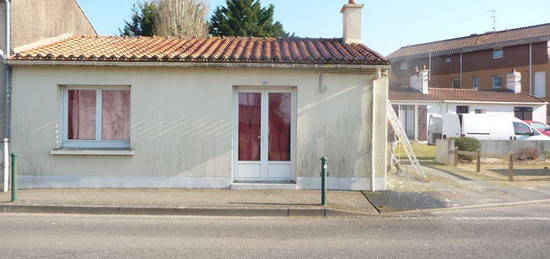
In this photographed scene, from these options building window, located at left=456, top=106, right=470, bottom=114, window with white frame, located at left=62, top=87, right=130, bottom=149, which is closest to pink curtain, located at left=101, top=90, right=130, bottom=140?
window with white frame, located at left=62, top=87, right=130, bottom=149

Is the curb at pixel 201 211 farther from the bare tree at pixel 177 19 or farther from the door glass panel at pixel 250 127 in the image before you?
the bare tree at pixel 177 19

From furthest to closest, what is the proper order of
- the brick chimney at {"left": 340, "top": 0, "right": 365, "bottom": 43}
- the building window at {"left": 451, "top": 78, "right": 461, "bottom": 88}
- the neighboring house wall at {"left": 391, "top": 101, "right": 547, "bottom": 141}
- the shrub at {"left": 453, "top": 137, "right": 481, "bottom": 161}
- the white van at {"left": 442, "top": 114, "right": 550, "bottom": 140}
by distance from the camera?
1. the building window at {"left": 451, "top": 78, "right": 461, "bottom": 88}
2. the neighboring house wall at {"left": 391, "top": 101, "right": 547, "bottom": 141}
3. the white van at {"left": 442, "top": 114, "right": 550, "bottom": 140}
4. the shrub at {"left": 453, "top": 137, "right": 481, "bottom": 161}
5. the brick chimney at {"left": 340, "top": 0, "right": 365, "bottom": 43}

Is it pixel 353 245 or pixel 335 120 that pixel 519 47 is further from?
pixel 353 245

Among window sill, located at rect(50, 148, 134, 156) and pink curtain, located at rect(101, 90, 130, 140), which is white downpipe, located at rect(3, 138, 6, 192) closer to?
window sill, located at rect(50, 148, 134, 156)

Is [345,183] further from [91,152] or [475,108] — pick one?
[475,108]

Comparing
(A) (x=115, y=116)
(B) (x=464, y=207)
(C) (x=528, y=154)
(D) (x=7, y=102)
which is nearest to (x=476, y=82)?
(C) (x=528, y=154)

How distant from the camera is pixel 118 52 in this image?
1018 cm

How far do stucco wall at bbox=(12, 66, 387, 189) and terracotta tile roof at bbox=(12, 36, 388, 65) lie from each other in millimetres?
334

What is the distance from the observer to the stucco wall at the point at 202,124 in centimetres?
977

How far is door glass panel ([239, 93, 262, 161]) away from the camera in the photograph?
33.3ft

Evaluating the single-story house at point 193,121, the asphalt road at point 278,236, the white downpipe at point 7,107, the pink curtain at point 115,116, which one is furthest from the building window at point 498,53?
the white downpipe at point 7,107

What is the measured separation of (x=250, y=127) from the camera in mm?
10180

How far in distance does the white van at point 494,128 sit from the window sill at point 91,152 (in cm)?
1512

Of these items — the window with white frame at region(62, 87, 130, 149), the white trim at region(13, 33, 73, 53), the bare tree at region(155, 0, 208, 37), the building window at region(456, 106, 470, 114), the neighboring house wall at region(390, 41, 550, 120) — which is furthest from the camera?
the neighboring house wall at region(390, 41, 550, 120)
